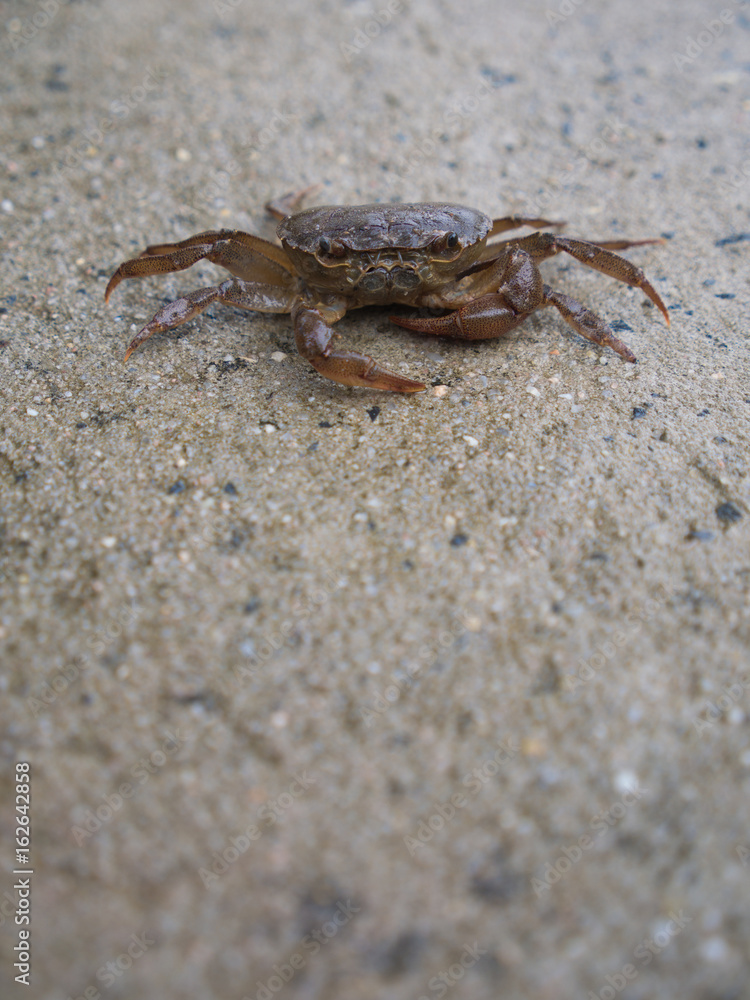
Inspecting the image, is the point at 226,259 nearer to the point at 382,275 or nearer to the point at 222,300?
the point at 222,300

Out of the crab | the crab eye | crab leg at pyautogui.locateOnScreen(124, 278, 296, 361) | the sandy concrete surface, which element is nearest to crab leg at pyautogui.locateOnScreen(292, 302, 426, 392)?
the crab

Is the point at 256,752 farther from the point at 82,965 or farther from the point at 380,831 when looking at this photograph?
the point at 82,965


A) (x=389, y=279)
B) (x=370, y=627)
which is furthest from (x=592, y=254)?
(x=370, y=627)

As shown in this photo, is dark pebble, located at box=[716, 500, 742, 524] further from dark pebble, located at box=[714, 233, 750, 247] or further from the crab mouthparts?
dark pebble, located at box=[714, 233, 750, 247]

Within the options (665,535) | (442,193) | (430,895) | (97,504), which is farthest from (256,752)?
(442,193)

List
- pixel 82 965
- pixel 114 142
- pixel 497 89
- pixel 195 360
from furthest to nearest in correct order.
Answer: pixel 497 89 < pixel 114 142 < pixel 195 360 < pixel 82 965

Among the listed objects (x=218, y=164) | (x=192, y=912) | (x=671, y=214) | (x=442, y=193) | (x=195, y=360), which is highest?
(x=671, y=214)

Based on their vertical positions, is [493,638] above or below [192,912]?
above

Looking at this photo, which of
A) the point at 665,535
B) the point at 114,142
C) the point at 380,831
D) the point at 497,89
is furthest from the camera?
the point at 497,89
